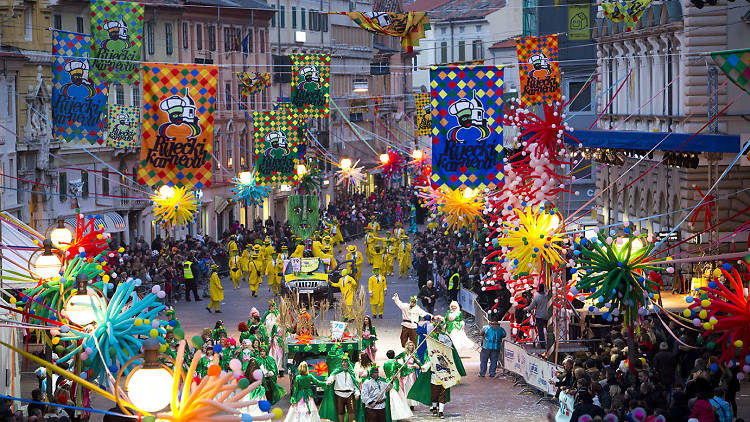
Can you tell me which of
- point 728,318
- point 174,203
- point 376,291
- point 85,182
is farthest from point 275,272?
point 728,318

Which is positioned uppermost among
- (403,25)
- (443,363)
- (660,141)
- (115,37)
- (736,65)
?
(115,37)

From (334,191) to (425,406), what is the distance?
6165cm

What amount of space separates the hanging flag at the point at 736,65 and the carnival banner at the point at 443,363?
11556 mm

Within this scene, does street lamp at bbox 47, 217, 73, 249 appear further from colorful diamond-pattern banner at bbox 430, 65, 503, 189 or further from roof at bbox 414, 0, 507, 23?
roof at bbox 414, 0, 507, 23

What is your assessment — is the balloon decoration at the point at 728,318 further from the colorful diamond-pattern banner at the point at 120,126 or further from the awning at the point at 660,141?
the colorful diamond-pattern banner at the point at 120,126

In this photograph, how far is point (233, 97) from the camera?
6881cm

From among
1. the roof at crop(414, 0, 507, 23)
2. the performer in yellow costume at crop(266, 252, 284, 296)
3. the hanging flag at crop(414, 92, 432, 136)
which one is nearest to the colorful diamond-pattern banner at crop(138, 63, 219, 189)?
the performer in yellow costume at crop(266, 252, 284, 296)

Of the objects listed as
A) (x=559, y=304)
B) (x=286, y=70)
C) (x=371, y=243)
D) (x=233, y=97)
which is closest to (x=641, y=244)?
(x=559, y=304)

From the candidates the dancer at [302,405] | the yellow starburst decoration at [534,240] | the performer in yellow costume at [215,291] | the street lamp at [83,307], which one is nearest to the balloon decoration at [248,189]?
the performer in yellow costume at [215,291]

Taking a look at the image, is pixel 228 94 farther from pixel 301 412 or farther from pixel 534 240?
pixel 301 412

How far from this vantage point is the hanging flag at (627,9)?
108 feet

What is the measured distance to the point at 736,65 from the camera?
14.1 m

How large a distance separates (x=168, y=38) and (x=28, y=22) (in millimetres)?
15896

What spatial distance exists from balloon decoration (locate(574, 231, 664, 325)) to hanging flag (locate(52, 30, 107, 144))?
16.6 meters
